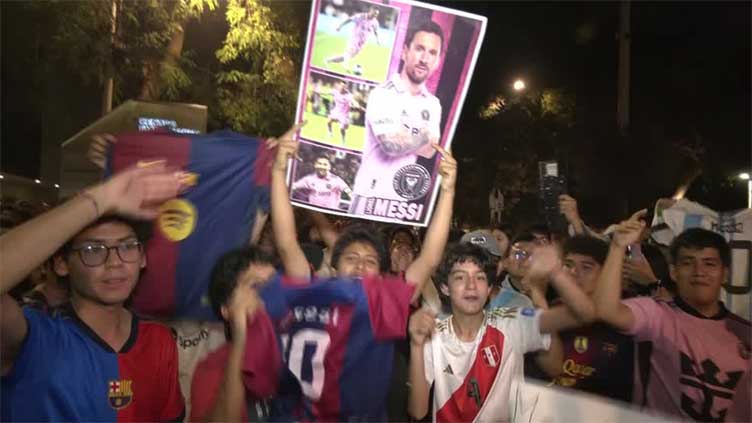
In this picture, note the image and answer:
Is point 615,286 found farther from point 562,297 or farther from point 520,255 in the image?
point 520,255

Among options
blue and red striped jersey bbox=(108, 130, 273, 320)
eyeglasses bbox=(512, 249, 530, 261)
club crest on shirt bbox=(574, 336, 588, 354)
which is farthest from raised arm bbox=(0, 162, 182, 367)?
eyeglasses bbox=(512, 249, 530, 261)

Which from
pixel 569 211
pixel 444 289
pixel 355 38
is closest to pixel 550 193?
pixel 569 211

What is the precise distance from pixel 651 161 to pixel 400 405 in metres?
14.2

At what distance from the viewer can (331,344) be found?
2410 millimetres

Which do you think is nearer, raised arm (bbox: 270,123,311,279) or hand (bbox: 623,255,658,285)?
raised arm (bbox: 270,123,311,279)

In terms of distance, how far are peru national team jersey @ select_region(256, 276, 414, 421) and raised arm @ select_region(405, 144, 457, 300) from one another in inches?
22.7

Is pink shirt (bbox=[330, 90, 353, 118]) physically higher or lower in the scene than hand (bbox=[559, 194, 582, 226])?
higher

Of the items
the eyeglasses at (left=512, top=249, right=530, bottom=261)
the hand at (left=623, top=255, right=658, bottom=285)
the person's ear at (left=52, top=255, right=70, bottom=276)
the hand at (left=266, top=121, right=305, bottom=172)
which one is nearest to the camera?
the person's ear at (left=52, top=255, right=70, bottom=276)

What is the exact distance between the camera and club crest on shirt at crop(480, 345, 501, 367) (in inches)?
117

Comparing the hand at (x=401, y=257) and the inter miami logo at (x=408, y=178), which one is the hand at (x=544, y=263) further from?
the hand at (x=401, y=257)

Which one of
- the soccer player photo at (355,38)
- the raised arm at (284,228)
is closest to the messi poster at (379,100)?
the soccer player photo at (355,38)

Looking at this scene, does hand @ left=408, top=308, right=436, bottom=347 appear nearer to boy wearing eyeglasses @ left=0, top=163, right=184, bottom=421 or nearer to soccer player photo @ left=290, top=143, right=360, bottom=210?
boy wearing eyeglasses @ left=0, top=163, right=184, bottom=421

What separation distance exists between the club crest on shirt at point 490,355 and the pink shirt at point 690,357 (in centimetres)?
62

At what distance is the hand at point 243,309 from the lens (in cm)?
233
